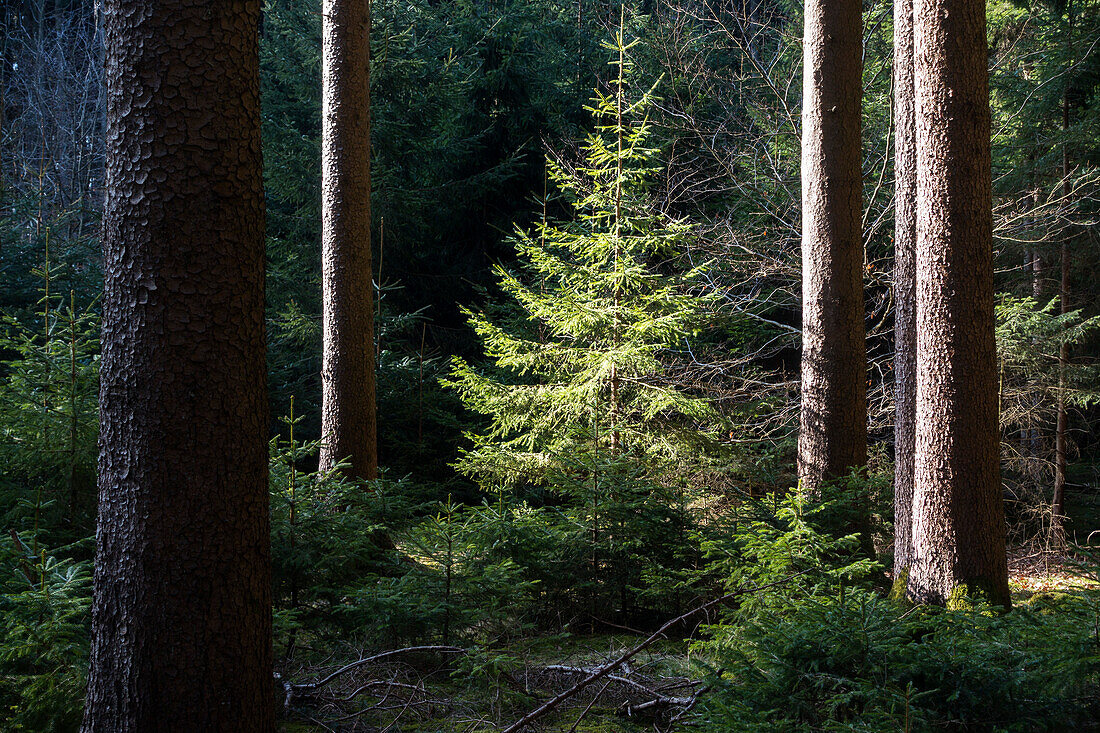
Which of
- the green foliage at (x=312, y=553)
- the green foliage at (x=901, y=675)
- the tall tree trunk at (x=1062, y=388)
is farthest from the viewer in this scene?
the tall tree trunk at (x=1062, y=388)

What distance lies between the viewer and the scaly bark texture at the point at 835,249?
6.52 meters

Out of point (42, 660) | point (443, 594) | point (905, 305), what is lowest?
point (443, 594)

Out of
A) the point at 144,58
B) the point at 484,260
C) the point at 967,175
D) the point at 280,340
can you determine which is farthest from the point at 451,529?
the point at 484,260

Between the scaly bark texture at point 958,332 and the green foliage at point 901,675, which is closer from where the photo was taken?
the green foliage at point 901,675

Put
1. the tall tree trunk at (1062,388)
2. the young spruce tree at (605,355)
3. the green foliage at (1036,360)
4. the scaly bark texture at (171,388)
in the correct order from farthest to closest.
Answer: the tall tree trunk at (1062,388) → the green foliage at (1036,360) → the young spruce tree at (605,355) → the scaly bark texture at (171,388)

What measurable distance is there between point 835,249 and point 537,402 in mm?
3576

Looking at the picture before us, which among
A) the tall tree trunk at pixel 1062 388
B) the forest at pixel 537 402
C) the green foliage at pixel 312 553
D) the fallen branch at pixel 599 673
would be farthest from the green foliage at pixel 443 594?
the tall tree trunk at pixel 1062 388

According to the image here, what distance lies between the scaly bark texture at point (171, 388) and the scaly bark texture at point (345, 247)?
4.05m

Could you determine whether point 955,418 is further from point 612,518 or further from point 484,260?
point 484,260

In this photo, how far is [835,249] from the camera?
6.58 metres

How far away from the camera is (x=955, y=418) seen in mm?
4664

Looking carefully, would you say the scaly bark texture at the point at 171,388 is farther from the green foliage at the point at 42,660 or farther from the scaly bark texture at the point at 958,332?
the scaly bark texture at the point at 958,332

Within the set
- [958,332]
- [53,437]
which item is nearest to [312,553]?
[53,437]

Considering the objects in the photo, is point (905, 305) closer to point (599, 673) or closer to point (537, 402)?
point (599, 673)
